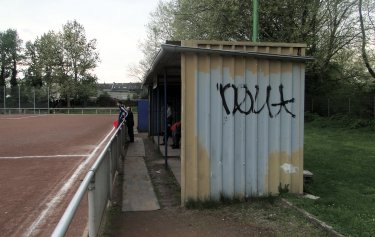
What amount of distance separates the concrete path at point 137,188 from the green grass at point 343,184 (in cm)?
231

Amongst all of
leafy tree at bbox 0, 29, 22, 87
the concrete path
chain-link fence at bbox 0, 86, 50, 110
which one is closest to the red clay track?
the concrete path

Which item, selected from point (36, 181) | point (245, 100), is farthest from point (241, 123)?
point (36, 181)

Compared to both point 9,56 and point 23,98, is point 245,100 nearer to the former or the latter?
point 23,98

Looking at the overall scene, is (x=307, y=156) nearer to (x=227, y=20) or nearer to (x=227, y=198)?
(x=227, y=198)

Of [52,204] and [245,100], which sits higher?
[245,100]

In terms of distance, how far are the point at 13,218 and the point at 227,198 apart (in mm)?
3195

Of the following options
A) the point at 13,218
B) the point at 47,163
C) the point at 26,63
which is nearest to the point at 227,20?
the point at 47,163

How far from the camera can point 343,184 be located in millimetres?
9031

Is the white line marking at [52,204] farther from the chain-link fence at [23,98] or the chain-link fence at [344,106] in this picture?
the chain-link fence at [23,98]

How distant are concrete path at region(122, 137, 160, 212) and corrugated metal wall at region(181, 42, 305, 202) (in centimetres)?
78

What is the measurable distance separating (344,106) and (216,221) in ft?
74.1

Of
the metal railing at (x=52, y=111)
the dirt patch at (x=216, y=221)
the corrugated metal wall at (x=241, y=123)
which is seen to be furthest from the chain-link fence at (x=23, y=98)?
the corrugated metal wall at (x=241, y=123)

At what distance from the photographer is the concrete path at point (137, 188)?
7.61m

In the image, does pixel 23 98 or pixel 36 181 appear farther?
pixel 23 98
